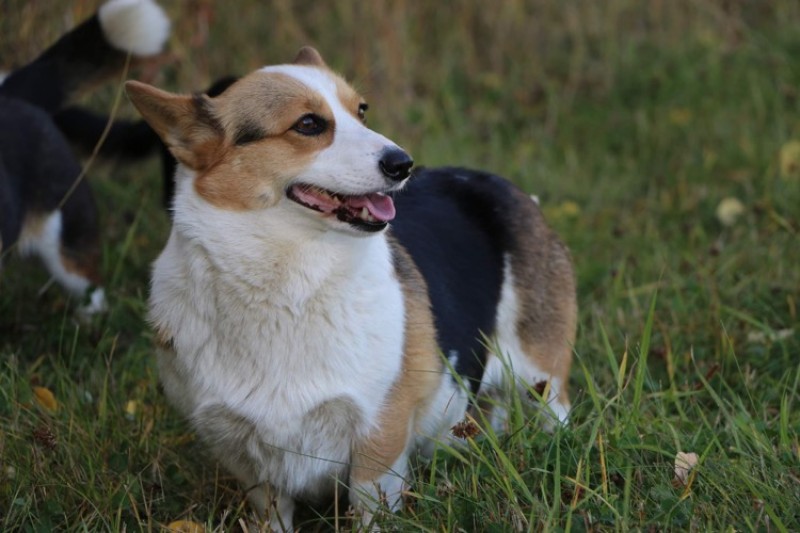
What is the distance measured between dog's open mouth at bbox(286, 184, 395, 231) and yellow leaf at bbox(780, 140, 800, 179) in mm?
3203

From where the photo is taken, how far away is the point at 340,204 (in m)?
2.85

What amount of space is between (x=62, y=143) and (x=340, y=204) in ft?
7.02

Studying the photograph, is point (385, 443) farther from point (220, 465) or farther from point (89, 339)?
point (89, 339)

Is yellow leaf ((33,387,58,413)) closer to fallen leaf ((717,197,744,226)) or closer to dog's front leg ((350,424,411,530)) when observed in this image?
dog's front leg ((350,424,411,530))

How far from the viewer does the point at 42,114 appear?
457 centimetres

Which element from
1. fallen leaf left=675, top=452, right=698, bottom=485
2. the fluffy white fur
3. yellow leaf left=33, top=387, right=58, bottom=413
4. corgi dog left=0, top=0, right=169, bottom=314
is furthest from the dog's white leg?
the fluffy white fur

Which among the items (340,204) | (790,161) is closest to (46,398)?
(340,204)

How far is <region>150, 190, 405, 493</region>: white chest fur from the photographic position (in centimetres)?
287

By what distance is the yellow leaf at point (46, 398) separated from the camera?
3.52 meters

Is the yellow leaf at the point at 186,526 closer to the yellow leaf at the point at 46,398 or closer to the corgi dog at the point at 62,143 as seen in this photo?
the yellow leaf at the point at 46,398

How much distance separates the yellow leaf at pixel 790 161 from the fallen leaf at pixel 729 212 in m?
0.37

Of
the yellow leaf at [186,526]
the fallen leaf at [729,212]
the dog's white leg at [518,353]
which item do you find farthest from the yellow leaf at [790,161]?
the yellow leaf at [186,526]

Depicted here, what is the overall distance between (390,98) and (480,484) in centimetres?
411

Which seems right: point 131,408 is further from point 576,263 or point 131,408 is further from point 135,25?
point 576,263
